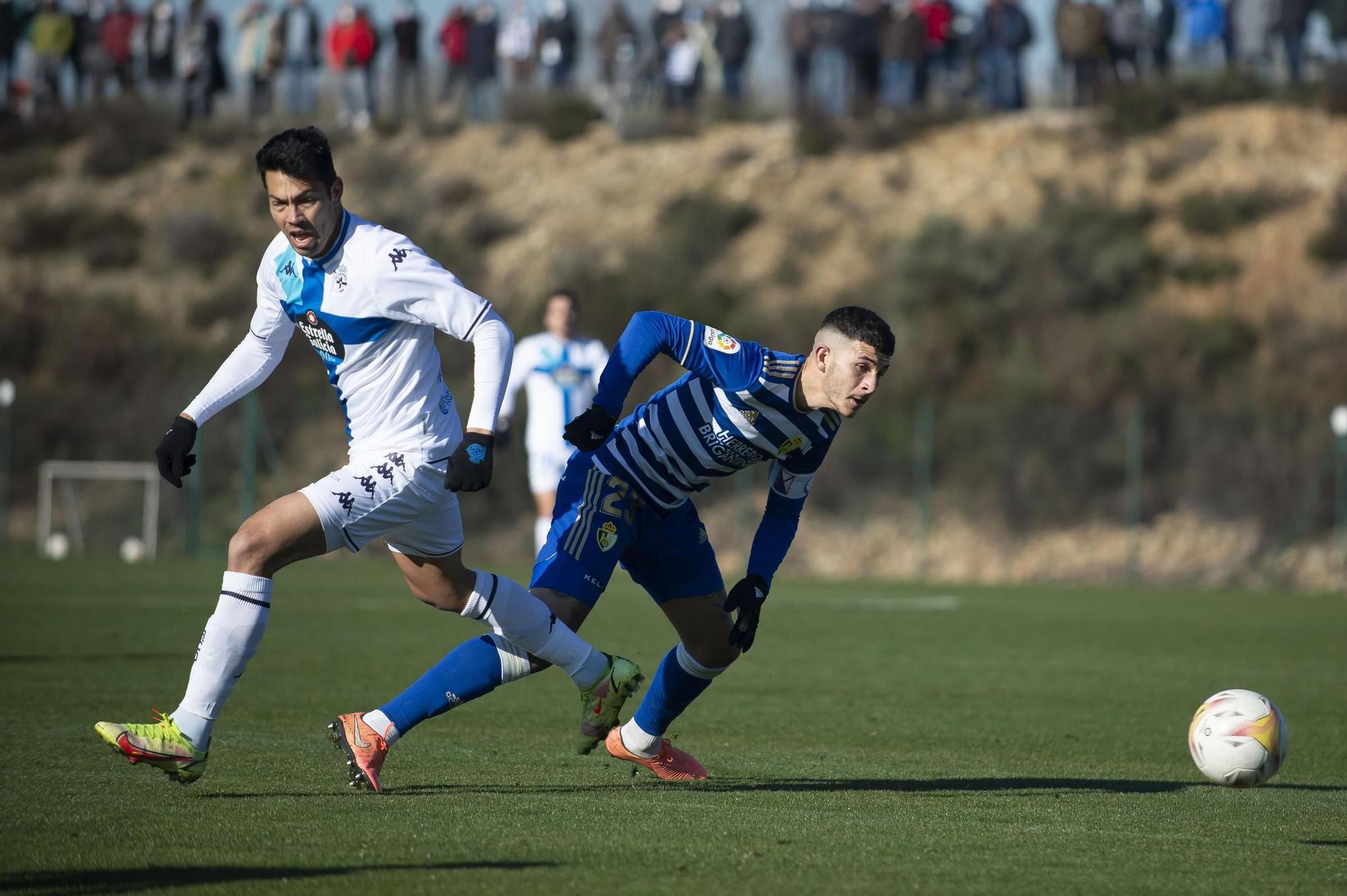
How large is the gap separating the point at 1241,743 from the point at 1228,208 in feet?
93.5

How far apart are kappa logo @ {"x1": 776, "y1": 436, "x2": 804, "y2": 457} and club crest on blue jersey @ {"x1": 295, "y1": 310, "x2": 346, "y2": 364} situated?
63.6 inches

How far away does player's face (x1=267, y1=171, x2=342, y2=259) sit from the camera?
17.8ft

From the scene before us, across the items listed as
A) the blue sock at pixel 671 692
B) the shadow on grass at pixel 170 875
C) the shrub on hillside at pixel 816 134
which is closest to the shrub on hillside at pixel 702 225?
the shrub on hillside at pixel 816 134

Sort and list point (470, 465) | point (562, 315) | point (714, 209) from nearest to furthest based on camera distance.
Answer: point (470, 465)
point (562, 315)
point (714, 209)

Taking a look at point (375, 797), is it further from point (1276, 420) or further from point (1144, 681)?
point (1276, 420)

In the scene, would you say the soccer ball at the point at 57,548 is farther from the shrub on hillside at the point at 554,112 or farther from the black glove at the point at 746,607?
the shrub on hillside at the point at 554,112

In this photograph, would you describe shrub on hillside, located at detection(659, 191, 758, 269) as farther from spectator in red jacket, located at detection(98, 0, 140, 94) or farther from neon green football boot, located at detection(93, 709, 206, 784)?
neon green football boot, located at detection(93, 709, 206, 784)

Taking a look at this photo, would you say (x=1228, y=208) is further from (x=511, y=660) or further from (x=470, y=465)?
(x=470, y=465)

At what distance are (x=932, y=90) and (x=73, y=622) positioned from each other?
2830 centimetres

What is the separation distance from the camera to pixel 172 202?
3894 cm

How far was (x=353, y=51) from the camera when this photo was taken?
33.0 meters

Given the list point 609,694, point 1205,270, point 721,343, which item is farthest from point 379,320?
point 1205,270

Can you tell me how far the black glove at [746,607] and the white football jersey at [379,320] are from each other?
1.17 meters

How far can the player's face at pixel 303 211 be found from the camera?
5422mm
